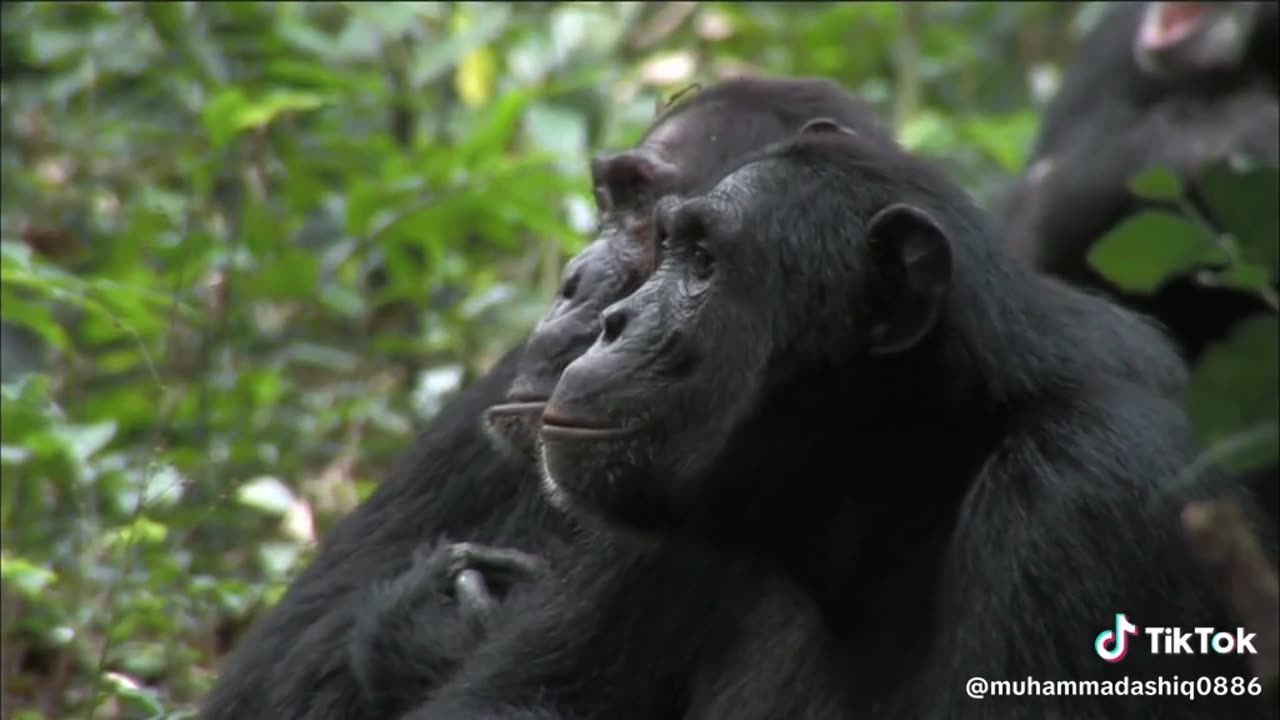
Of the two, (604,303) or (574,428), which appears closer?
(574,428)

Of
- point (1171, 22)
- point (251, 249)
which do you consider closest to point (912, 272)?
point (251, 249)

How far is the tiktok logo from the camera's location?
130 inches

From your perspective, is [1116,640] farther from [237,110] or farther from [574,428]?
[237,110]

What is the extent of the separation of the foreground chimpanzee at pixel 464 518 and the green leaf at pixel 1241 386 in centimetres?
262

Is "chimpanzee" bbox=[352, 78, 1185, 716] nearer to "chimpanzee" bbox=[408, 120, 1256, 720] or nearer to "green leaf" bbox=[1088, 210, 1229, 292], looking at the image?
"chimpanzee" bbox=[408, 120, 1256, 720]

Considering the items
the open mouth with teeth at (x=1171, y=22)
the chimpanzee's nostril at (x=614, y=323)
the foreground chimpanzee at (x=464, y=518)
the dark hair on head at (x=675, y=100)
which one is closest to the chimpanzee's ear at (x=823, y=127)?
the foreground chimpanzee at (x=464, y=518)

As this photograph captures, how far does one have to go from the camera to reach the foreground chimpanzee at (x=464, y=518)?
4.47m

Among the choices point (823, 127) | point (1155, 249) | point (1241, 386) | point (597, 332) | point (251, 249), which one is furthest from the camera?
point (251, 249)

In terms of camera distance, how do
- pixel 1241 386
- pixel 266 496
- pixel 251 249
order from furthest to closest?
1. pixel 251 249
2. pixel 266 496
3. pixel 1241 386

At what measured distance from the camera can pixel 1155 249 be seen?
2014 mm

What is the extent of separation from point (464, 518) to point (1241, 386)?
10.3 feet

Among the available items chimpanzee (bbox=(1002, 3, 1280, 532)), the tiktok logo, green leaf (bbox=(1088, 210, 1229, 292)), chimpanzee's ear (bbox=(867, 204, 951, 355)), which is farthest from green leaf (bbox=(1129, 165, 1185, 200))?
chimpanzee (bbox=(1002, 3, 1280, 532))

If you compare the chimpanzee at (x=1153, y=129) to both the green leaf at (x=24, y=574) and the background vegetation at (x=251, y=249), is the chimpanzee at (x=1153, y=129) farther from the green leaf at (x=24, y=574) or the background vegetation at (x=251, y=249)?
the green leaf at (x=24, y=574)

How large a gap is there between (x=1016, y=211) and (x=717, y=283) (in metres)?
4.77
